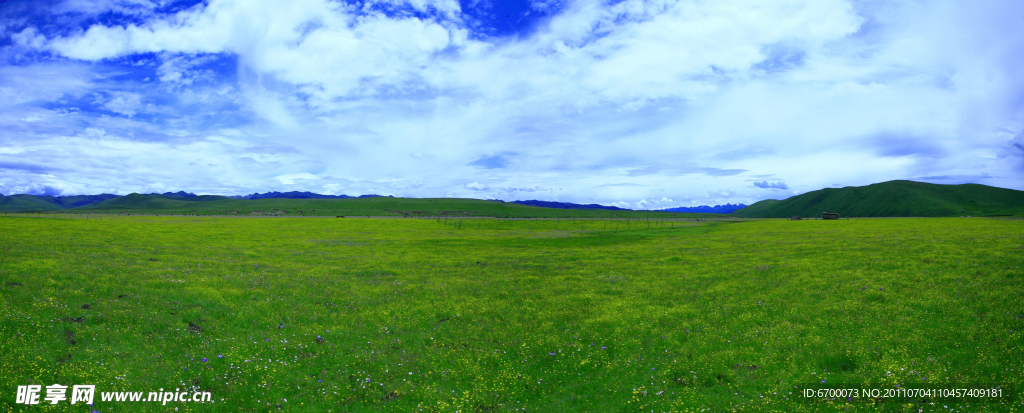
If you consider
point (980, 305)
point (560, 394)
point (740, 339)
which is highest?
point (980, 305)

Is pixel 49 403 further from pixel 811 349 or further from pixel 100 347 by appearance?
pixel 811 349

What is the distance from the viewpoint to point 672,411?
11242 mm

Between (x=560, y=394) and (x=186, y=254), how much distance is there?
124ft

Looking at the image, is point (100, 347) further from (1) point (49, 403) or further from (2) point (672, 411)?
(2) point (672, 411)

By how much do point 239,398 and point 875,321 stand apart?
2262 cm

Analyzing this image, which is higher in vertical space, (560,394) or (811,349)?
(811,349)

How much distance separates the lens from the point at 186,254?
35.5 meters

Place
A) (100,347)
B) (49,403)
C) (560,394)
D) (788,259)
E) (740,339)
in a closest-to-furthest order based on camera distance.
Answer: (49,403)
(560,394)
(100,347)
(740,339)
(788,259)

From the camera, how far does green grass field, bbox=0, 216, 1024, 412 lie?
1187 centimetres

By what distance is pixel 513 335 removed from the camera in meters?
17.3

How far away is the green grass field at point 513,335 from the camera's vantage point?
38.9ft

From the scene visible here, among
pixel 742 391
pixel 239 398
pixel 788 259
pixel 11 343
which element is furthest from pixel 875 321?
pixel 11 343

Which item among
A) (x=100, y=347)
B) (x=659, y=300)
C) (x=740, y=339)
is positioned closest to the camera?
(x=100, y=347)

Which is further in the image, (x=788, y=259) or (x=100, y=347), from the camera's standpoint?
(x=788, y=259)
